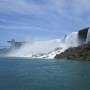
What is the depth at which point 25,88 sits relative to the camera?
42.4 m

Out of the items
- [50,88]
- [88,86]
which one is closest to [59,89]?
[50,88]

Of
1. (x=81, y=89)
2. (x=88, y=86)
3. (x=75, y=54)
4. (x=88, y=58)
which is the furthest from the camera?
(x=75, y=54)

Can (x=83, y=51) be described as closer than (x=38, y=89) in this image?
No

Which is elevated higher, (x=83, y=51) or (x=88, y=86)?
(x=83, y=51)

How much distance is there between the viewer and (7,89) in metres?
41.6

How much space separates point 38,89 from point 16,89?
357cm

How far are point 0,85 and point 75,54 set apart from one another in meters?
153

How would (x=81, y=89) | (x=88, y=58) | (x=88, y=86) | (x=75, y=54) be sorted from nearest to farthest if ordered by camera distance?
(x=81, y=89) → (x=88, y=86) → (x=88, y=58) → (x=75, y=54)

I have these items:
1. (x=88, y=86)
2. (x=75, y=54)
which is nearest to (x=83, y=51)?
(x=75, y=54)

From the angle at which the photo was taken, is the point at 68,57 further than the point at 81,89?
Yes

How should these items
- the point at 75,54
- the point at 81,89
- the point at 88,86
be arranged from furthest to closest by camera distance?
the point at 75,54
the point at 88,86
the point at 81,89

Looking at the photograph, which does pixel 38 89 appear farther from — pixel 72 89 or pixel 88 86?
pixel 88 86

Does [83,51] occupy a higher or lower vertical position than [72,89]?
higher

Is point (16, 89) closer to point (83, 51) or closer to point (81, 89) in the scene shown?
point (81, 89)
